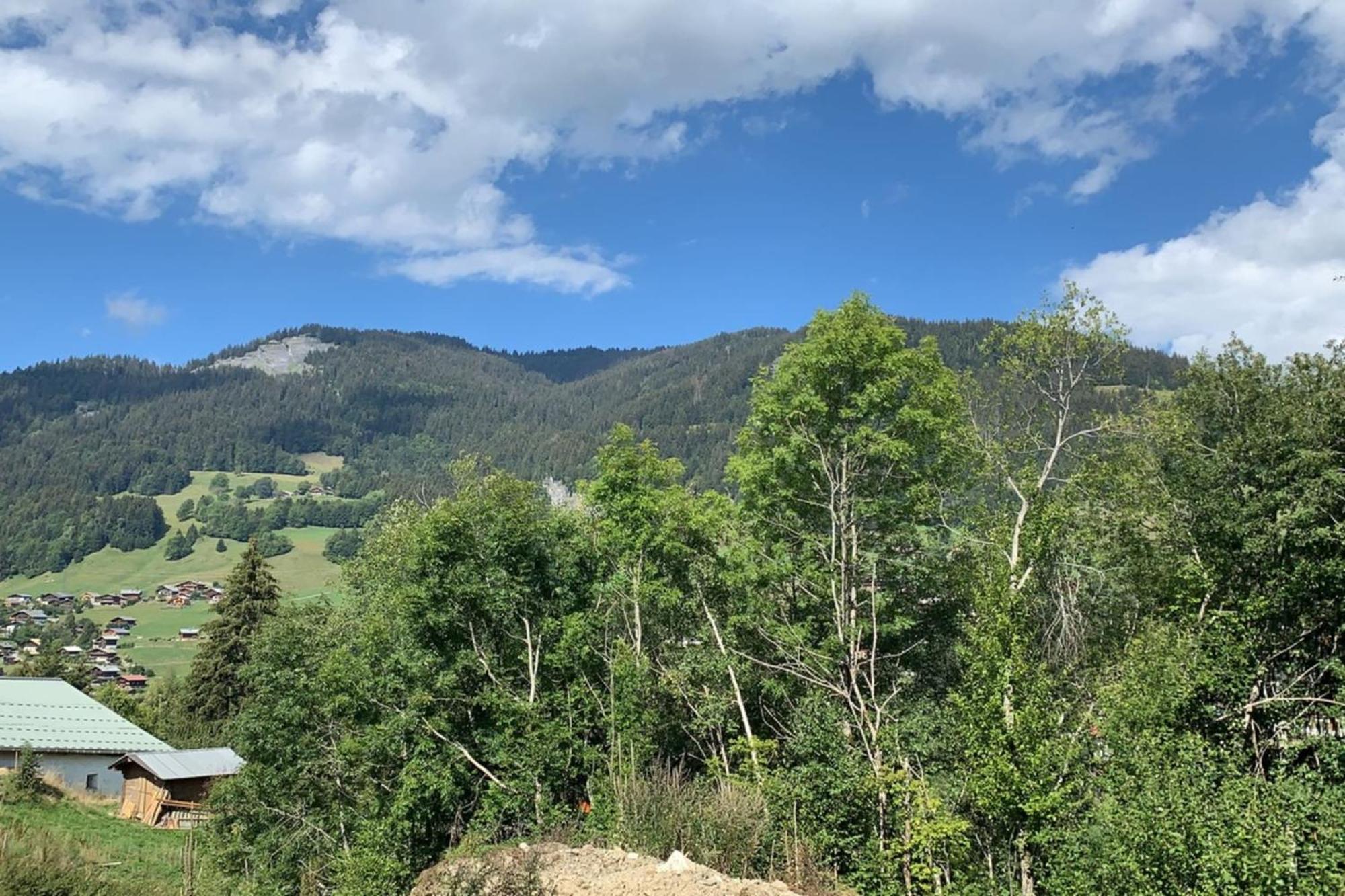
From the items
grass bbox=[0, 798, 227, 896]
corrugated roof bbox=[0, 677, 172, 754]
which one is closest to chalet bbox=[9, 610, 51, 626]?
corrugated roof bbox=[0, 677, 172, 754]

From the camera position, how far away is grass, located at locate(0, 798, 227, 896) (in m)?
9.23

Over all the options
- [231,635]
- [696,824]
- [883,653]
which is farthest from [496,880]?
[231,635]

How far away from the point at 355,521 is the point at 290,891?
593 feet

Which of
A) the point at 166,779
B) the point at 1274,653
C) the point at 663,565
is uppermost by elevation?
the point at 663,565

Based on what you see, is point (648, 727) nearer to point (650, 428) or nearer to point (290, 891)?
point (290, 891)

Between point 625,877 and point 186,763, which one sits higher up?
point 625,877

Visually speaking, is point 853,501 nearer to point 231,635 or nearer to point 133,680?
point 231,635

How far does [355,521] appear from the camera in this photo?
194m

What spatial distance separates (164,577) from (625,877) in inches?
6797

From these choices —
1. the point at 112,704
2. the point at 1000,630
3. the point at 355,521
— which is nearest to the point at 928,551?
the point at 1000,630

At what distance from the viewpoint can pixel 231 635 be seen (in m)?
47.6

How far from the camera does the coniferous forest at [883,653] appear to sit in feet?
48.1

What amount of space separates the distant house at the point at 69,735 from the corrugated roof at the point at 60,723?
0.03 metres

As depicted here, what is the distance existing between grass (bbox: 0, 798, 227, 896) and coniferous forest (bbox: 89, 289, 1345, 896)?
3285mm
